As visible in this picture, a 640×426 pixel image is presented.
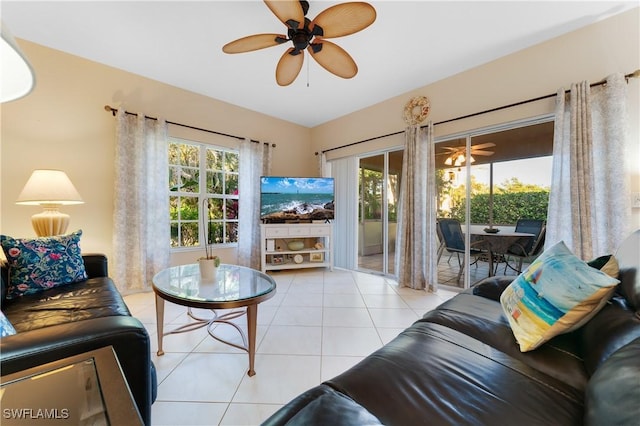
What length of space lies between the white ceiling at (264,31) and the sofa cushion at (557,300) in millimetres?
2070

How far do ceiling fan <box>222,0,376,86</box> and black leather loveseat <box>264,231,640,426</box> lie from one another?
1.85m

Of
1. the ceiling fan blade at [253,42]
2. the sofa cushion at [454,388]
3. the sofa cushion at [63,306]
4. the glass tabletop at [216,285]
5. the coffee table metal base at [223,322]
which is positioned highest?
the ceiling fan blade at [253,42]

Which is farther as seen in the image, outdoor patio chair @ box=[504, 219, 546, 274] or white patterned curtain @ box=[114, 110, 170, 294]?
white patterned curtain @ box=[114, 110, 170, 294]

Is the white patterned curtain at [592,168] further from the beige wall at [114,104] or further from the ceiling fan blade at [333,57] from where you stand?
the ceiling fan blade at [333,57]

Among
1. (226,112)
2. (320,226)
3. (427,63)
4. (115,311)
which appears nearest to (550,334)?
(115,311)

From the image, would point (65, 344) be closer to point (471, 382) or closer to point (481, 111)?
point (471, 382)

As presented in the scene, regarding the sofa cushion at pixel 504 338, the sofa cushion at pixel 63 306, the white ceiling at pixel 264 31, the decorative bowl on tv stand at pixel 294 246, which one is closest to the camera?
the sofa cushion at pixel 504 338

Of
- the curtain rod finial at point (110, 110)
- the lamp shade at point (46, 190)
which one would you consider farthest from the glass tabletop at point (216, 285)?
the curtain rod finial at point (110, 110)

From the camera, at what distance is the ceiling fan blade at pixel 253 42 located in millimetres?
1915

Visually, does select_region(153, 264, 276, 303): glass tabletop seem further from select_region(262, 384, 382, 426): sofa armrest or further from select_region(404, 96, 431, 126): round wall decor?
select_region(404, 96, 431, 126): round wall decor

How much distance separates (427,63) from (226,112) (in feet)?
9.09

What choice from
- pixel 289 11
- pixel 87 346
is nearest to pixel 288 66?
pixel 289 11

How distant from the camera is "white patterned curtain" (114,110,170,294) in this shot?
291 cm

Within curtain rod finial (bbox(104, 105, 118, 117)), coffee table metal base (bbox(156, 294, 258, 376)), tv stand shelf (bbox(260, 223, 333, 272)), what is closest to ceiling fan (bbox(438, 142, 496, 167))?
tv stand shelf (bbox(260, 223, 333, 272))
